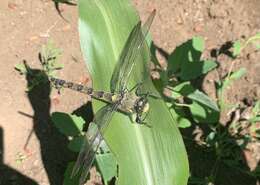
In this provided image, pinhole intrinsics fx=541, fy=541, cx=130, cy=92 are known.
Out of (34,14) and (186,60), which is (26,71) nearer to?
(34,14)

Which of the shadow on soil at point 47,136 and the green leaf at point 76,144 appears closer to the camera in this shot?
the green leaf at point 76,144

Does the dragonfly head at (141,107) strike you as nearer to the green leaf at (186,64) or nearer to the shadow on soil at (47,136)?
the green leaf at (186,64)

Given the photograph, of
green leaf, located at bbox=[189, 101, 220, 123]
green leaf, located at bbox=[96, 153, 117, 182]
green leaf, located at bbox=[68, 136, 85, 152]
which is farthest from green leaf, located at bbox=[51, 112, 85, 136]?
green leaf, located at bbox=[189, 101, 220, 123]

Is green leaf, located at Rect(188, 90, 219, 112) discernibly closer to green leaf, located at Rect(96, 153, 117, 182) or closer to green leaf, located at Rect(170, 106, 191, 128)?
green leaf, located at Rect(170, 106, 191, 128)

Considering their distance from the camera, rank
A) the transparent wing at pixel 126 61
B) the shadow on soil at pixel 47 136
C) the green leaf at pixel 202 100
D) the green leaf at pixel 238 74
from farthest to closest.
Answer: the green leaf at pixel 238 74, the shadow on soil at pixel 47 136, the green leaf at pixel 202 100, the transparent wing at pixel 126 61

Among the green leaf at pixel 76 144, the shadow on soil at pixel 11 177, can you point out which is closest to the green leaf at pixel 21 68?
the shadow on soil at pixel 11 177

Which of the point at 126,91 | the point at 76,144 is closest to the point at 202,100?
the point at 126,91
